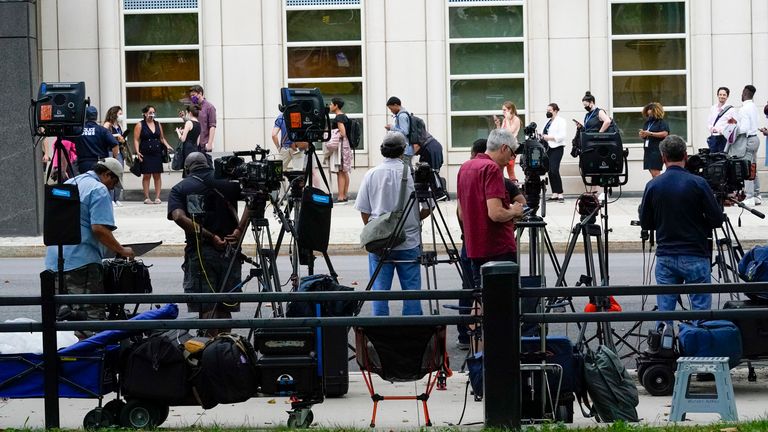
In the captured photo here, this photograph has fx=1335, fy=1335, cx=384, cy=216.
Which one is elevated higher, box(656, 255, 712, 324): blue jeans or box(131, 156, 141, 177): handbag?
box(131, 156, 141, 177): handbag

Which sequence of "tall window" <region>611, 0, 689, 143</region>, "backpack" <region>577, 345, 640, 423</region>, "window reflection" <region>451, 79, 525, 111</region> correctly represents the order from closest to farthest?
"backpack" <region>577, 345, 640, 423</region>, "tall window" <region>611, 0, 689, 143</region>, "window reflection" <region>451, 79, 525, 111</region>

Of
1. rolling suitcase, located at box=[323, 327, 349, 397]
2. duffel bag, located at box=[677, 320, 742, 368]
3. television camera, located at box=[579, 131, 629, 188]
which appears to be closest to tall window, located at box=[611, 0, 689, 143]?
television camera, located at box=[579, 131, 629, 188]

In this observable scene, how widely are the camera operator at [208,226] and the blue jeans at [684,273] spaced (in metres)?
3.50

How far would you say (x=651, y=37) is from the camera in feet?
83.6

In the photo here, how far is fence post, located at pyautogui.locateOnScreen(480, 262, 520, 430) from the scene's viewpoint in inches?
294

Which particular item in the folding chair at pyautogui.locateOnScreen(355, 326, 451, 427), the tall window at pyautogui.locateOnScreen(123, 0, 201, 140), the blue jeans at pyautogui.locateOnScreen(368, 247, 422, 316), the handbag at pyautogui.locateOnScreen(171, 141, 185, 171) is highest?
the tall window at pyautogui.locateOnScreen(123, 0, 201, 140)

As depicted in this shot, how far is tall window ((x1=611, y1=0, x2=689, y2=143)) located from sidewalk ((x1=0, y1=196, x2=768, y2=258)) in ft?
10.8

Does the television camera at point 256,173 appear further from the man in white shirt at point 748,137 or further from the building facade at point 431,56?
the building facade at point 431,56

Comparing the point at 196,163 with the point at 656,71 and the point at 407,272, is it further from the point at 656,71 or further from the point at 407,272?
the point at 656,71

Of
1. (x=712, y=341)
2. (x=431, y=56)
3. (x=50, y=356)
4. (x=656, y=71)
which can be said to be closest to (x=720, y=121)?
(x=656, y=71)

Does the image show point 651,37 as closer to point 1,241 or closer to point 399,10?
point 399,10

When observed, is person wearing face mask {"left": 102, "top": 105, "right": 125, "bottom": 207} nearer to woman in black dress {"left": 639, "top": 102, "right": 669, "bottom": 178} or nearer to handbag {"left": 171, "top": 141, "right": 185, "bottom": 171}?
handbag {"left": 171, "top": 141, "right": 185, "bottom": 171}

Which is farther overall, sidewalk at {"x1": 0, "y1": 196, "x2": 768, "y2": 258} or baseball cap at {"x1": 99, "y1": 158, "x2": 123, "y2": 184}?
sidewalk at {"x1": 0, "y1": 196, "x2": 768, "y2": 258}

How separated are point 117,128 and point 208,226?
1286 centimetres
